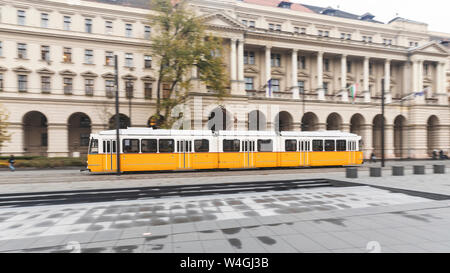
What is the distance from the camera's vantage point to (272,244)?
457 cm

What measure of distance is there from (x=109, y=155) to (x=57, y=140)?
17177mm

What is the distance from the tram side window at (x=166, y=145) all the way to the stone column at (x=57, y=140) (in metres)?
18.7

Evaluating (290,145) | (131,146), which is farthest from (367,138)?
(131,146)

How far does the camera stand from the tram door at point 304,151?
19.4 m

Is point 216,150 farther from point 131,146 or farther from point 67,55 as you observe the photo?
point 67,55

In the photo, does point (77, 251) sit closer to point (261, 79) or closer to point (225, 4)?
point (261, 79)

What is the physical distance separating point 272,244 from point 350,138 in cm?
1915

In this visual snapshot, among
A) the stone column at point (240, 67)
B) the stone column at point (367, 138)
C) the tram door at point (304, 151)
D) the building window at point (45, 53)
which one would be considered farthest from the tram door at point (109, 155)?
the stone column at point (367, 138)

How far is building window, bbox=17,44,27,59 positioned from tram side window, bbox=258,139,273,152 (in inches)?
1202

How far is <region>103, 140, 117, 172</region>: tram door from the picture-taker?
51.2ft

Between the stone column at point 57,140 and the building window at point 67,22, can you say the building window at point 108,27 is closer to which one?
the building window at point 67,22

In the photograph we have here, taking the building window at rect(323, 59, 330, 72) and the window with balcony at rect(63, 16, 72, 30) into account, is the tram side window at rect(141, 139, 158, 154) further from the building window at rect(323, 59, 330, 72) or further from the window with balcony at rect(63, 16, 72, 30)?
the building window at rect(323, 59, 330, 72)

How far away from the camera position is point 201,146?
1745cm

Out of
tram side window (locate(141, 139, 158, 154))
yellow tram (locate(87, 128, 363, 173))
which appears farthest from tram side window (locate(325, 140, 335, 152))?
tram side window (locate(141, 139, 158, 154))
